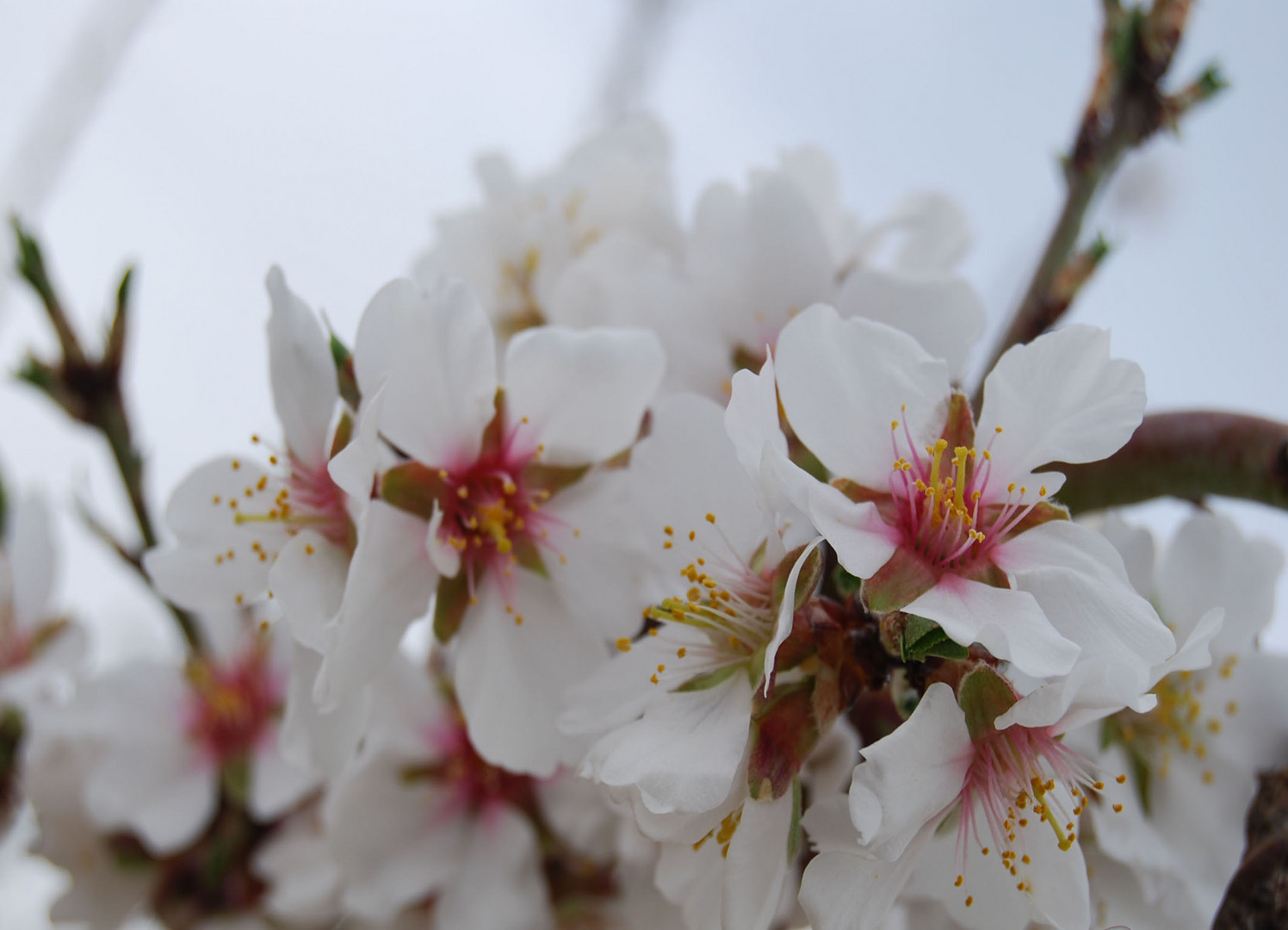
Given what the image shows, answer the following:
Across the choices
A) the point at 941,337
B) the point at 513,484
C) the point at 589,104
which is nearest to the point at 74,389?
the point at 513,484

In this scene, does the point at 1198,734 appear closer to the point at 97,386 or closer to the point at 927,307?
the point at 927,307

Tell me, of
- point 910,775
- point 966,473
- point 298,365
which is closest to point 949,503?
point 966,473

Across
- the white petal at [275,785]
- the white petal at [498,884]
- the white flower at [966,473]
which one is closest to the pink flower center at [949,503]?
the white flower at [966,473]

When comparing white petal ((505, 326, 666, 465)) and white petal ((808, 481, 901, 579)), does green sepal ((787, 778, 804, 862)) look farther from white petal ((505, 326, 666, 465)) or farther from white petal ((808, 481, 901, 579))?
white petal ((505, 326, 666, 465))

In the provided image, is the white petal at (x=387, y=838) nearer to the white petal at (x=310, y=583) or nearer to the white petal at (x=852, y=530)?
the white petal at (x=310, y=583)

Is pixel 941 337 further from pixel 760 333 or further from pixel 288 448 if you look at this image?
pixel 288 448
